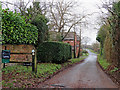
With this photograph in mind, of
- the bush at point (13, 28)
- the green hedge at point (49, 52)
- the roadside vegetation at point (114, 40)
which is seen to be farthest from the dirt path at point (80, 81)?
the green hedge at point (49, 52)

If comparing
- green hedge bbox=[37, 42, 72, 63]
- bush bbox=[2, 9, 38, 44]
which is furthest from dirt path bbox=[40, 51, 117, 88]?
green hedge bbox=[37, 42, 72, 63]

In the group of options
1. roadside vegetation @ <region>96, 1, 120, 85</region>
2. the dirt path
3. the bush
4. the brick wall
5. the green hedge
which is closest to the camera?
the dirt path

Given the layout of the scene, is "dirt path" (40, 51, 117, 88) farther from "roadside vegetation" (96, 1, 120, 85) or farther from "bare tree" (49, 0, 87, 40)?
"bare tree" (49, 0, 87, 40)

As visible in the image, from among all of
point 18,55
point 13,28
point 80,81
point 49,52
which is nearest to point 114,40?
point 80,81

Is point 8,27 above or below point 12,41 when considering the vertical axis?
above

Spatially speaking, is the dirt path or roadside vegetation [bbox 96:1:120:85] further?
roadside vegetation [bbox 96:1:120:85]

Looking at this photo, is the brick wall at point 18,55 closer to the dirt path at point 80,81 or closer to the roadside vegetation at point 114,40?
the dirt path at point 80,81

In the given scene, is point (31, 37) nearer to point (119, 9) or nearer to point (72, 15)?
point (119, 9)

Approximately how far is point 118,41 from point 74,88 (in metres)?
5.93

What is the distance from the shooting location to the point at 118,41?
10023mm

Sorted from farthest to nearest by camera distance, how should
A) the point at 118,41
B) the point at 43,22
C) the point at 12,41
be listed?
the point at 43,22 < the point at 118,41 < the point at 12,41

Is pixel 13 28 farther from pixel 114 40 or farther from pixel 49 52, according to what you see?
pixel 114 40

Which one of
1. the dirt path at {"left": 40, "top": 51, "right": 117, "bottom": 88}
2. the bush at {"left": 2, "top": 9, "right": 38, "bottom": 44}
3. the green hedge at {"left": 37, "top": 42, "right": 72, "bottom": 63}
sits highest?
the bush at {"left": 2, "top": 9, "right": 38, "bottom": 44}

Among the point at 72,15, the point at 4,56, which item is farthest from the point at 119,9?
the point at 72,15
